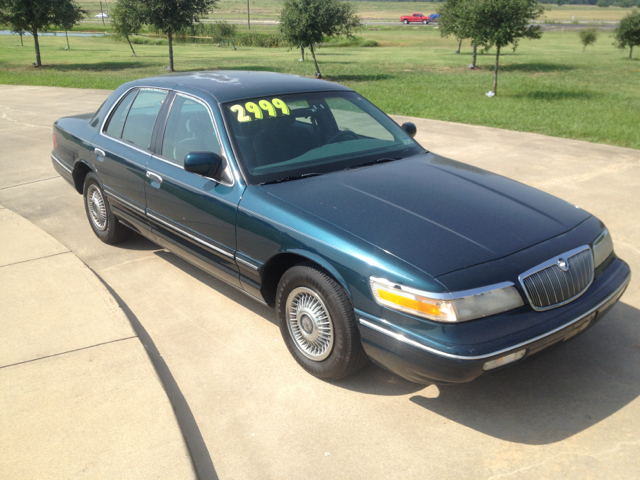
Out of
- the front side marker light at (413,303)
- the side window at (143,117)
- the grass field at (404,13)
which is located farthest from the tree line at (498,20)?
the grass field at (404,13)

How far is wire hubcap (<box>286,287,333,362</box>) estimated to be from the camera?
11.2 feet

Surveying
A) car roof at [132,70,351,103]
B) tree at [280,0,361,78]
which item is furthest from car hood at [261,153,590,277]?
tree at [280,0,361,78]

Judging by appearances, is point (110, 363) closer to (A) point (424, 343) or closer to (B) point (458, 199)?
(A) point (424, 343)

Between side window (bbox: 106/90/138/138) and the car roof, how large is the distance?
257 millimetres

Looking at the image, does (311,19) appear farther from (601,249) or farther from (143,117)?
(601,249)

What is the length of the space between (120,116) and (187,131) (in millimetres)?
1269

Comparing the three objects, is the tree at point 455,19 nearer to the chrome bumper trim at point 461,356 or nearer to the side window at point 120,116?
the side window at point 120,116

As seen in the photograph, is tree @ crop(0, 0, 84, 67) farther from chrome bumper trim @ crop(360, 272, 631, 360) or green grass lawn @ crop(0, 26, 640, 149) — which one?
chrome bumper trim @ crop(360, 272, 631, 360)

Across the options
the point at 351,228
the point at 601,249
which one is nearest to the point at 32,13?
the point at 351,228

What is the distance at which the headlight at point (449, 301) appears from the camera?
2.84 meters

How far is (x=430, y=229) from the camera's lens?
3229mm

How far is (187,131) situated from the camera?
4379 mm

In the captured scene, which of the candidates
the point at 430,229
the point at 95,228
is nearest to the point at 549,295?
the point at 430,229

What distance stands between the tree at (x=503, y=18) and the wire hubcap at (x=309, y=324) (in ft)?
52.1
